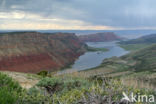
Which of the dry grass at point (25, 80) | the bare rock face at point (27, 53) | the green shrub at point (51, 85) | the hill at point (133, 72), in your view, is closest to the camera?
the green shrub at point (51, 85)

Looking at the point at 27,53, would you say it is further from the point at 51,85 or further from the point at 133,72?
the point at 51,85

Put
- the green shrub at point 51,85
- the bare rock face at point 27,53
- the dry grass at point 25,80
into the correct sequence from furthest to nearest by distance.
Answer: the bare rock face at point 27,53, the dry grass at point 25,80, the green shrub at point 51,85

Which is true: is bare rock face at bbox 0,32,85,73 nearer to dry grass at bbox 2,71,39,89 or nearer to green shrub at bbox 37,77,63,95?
dry grass at bbox 2,71,39,89

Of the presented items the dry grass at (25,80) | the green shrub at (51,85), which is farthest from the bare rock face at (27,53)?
the green shrub at (51,85)

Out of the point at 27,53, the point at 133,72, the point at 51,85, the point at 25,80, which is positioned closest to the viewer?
the point at 51,85

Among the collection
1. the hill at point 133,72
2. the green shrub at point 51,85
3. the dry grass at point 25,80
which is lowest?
the hill at point 133,72

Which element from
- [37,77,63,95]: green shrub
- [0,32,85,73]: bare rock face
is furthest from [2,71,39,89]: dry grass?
[0,32,85,73]: bare rock face

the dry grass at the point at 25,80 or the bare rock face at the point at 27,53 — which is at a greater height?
the dry grass at the point at 25,80

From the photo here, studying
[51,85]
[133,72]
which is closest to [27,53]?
[133,72]

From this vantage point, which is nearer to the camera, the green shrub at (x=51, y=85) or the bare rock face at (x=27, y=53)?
the green shrub at (x=51, y=85)

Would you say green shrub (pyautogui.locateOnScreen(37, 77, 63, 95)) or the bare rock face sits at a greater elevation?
green shrub (pyautogui.locateOnScreen(37, 77, 63, 95))

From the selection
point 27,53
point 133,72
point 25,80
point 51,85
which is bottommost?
point 133,72

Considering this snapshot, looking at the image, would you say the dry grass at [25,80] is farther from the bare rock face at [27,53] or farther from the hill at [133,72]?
the bare rock face at [27,53]

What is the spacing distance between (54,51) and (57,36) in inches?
1179
